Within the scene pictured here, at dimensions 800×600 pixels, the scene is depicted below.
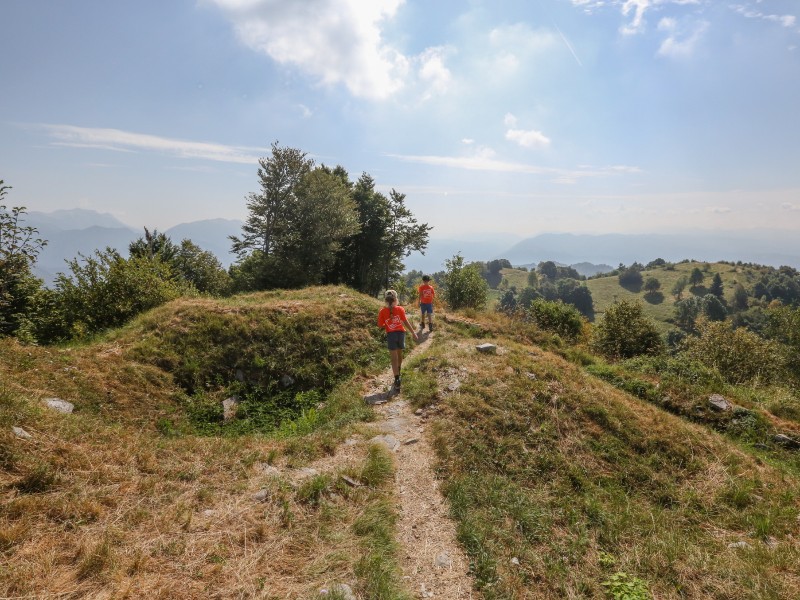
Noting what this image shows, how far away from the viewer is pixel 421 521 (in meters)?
6.22

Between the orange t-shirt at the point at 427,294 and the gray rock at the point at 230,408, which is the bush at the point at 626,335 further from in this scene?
the gray rock at the point at 230,408

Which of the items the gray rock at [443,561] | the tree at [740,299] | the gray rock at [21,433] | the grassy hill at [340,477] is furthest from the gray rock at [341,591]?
the tree at [740,299]

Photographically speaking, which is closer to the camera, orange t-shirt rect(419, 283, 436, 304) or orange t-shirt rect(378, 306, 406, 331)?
orange t-shirt rect(378, 306, 406, 331)

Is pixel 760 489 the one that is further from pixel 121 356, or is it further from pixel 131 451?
pixel 121 356

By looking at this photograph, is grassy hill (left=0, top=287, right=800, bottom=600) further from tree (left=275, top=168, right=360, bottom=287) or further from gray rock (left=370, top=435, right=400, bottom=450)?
tree (left=275, top=168, right=360, bottom=287)

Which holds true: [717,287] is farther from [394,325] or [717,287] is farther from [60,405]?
[60,405]

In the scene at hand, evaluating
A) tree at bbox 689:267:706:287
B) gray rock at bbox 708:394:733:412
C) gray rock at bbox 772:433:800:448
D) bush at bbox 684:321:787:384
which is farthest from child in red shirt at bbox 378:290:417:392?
tree at bbox 689:267:706:287

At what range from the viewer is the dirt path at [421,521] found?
509 centimetres

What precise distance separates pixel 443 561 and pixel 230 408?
778cm

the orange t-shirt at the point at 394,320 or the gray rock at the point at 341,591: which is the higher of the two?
the orange t-shirt at the point at 394,320

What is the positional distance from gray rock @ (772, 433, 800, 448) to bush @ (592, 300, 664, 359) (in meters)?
10.0

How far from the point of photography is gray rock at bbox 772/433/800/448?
35.9ft

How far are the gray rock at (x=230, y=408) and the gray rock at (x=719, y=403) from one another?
623 inches

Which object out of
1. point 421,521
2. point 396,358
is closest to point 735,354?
point 396,358
